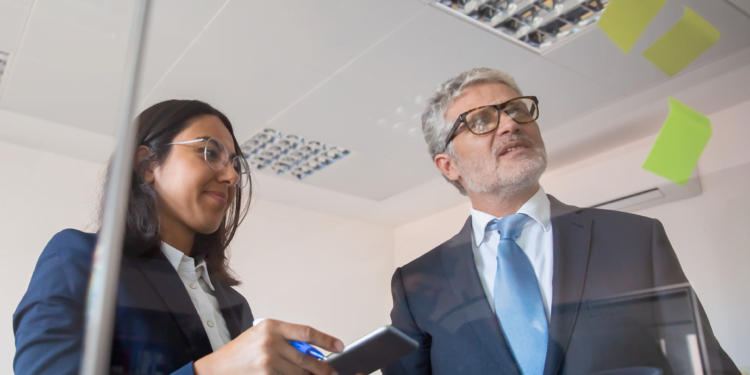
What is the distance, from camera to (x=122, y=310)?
0.62 m

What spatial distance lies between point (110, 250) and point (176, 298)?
0.10m

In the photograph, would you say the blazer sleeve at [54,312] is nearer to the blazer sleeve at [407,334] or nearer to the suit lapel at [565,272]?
the blazer sleeve at [407,334]

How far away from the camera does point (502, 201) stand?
773 mm

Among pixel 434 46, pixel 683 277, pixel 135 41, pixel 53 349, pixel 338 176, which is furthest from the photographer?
pixel 434 46

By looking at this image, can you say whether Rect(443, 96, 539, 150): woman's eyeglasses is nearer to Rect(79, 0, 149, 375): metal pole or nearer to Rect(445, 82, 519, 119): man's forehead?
Rect(445, 82, 519, 119): man's forehead

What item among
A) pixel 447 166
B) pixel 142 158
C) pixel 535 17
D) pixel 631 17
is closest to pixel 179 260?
pixel 142 158

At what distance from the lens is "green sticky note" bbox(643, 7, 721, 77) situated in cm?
76

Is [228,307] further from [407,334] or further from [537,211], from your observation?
[537,211]

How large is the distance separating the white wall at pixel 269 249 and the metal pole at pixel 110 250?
1.5 inches

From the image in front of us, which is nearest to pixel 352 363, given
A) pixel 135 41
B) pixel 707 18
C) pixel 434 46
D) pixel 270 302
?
pixel 270 302

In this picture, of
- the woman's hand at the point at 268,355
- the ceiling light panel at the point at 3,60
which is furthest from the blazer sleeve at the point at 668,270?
the ceiling light panel at the point at 3,60

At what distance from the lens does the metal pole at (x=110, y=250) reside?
0.59m

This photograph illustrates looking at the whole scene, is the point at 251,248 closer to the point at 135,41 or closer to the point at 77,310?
the point at 77,310

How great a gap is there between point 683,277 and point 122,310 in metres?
0.72
